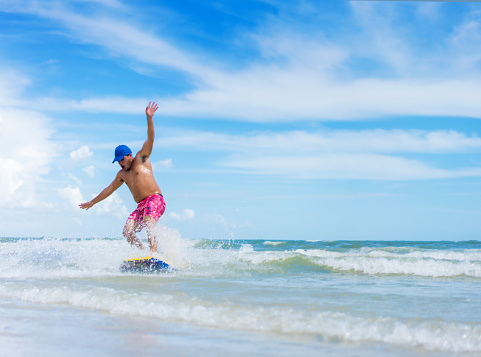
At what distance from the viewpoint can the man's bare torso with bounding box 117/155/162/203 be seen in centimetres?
828

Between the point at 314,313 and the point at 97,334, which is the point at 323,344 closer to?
the point at 314,313

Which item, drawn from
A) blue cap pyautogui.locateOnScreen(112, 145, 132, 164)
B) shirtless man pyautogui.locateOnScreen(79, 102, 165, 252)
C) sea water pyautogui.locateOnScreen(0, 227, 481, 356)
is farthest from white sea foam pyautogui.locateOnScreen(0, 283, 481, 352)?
blue cap pyautogui.locateOnScreen(112, 145, 132, 164)

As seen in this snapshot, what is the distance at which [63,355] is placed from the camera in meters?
3.14

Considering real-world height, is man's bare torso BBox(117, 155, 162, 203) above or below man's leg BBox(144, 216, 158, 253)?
above

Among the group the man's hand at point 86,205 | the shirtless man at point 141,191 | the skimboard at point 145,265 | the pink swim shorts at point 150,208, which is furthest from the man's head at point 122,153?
the skimboard at point 145,265

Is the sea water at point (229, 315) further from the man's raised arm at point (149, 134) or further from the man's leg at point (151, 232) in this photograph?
the man's raised arm at point (149, 134)

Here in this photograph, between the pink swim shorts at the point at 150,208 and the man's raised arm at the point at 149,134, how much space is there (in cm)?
77

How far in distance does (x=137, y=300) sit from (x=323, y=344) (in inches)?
90.1

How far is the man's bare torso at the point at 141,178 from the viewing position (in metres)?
8.28

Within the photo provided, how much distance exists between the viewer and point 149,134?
7895 millimetres

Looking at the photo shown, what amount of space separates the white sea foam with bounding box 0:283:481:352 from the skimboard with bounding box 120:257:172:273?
98.3 inches

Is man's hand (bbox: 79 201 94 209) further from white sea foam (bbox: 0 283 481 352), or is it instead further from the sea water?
white sea foam (bbox: 0 283 481 352)

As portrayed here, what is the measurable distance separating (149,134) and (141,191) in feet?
3.63

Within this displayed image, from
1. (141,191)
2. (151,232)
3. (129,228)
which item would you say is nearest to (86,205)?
(129,228)
